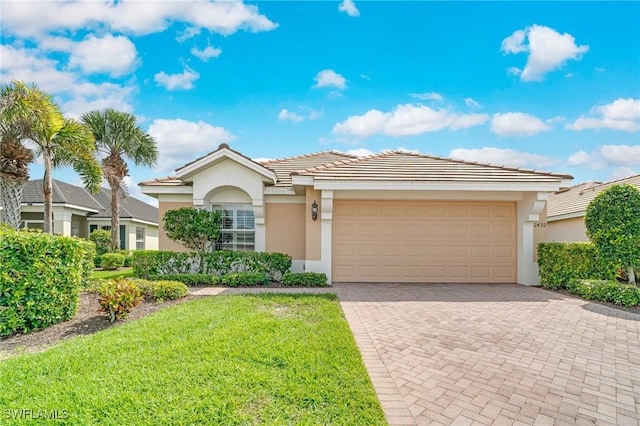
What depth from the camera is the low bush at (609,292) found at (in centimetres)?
782

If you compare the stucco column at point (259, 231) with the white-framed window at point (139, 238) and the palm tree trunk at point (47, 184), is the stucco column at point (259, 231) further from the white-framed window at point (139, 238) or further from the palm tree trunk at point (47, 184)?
the white-framed window at point (139, 238)

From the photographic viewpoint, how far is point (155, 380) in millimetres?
3635

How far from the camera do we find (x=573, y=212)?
13.7 m

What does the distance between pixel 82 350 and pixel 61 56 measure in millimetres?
8990

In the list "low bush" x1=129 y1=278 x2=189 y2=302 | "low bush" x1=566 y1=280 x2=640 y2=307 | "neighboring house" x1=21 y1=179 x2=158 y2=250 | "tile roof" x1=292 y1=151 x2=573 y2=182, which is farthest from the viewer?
"neighboring house" x1=21 y1=179 x2=158 y2=250

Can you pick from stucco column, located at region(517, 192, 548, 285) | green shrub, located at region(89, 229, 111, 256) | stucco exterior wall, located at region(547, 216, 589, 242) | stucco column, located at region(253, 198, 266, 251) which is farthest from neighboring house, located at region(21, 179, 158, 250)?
stucco exterior wall, located at region(547, 216, 589, 242)

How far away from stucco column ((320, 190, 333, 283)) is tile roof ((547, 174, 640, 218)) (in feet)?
33.2

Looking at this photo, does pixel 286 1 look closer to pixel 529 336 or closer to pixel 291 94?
pixel 291 94

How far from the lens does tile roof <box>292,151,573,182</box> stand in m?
10.5

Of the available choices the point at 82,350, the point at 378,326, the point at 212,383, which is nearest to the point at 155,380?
the point at 212,383

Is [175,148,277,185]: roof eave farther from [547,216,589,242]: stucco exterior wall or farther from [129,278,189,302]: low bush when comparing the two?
[547,216,589,242]: stucco exterior wall

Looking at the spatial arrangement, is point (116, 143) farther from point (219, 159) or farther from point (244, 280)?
point (244, 280)

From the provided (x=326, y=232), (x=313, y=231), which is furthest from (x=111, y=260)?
(x=326, y=232)

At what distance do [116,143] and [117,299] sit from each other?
16079 millimetres
